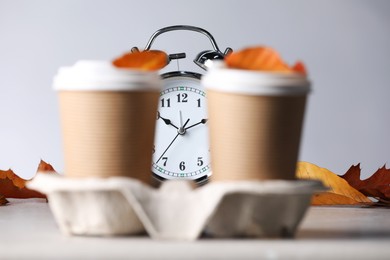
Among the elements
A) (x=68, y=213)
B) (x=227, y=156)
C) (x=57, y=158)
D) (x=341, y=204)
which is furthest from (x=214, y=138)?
(x=57, y=158)

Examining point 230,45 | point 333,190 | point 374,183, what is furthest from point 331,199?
point 230,45

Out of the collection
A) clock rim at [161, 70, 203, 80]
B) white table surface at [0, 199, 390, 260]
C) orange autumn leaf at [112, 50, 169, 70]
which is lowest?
clock rim at [161, 70, 203, 80]

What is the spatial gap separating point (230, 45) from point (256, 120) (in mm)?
2635

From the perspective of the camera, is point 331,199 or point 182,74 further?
point 182,74

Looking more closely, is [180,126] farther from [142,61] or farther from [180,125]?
[142,61]

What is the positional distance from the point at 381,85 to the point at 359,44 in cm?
20

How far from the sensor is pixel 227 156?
2.11 feet

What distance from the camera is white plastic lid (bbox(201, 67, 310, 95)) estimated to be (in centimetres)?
62

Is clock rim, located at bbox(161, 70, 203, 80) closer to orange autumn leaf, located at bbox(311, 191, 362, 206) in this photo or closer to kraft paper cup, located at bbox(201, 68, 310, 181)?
orange autumn leaf, located at bbox(311, 191, 362, 206)

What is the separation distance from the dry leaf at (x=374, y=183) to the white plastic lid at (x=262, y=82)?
1.93ft

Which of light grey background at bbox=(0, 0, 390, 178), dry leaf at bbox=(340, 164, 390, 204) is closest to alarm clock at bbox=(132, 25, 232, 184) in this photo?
dry leaf at bbox=(340, 164, 390, 204)

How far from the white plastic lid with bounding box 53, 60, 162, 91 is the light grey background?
2.57m

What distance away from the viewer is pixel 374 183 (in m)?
1.22

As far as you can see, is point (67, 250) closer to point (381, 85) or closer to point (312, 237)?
point (312, 237)
